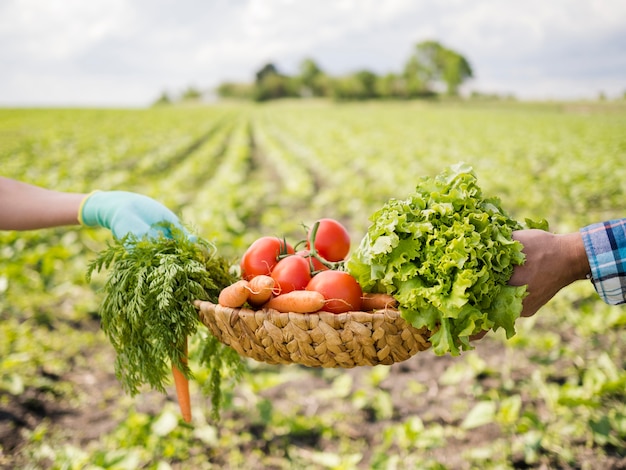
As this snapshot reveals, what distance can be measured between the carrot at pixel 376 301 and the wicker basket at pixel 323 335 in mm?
108

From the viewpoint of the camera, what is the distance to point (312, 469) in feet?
11.3

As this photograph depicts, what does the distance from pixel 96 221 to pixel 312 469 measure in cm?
203

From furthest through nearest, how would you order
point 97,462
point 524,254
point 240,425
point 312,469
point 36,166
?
point 36,166 < point 240,425 < point 312,469 < point 97,462 < point 524,254

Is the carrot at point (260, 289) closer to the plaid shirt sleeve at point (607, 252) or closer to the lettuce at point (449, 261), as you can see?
the lettuce at point (449, 261)

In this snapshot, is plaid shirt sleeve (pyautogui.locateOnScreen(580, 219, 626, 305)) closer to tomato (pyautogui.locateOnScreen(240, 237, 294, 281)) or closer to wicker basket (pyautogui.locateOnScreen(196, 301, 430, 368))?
wicker basket (pyautogui.locateOnScreen(196, 301, 430, 368))

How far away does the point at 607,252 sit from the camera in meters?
2.11

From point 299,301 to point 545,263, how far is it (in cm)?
98

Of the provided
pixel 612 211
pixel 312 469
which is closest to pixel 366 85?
pixel 612 211

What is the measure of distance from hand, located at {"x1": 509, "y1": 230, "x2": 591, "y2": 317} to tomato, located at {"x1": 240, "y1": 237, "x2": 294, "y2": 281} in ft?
3.54

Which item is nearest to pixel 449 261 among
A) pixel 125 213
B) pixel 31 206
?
pixel 125 213

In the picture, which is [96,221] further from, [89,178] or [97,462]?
[89,178]

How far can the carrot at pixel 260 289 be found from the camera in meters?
2.26

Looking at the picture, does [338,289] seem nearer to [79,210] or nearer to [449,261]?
[449,261]

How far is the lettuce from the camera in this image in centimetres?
200
